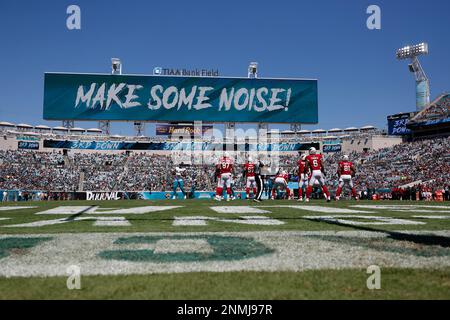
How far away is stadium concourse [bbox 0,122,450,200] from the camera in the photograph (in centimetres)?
3800

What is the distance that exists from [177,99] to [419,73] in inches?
1629

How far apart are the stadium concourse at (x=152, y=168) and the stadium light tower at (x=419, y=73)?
→ 7.34 meters

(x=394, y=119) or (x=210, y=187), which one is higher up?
(x=394, y=119)

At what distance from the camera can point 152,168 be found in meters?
49.4

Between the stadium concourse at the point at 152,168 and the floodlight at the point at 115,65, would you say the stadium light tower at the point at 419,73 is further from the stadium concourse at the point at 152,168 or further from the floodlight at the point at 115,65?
the floodlight at the point at 115,65

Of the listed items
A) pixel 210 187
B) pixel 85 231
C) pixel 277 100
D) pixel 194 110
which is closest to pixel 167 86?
pixel 194 110

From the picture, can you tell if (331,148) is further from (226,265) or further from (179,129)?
(226,265)

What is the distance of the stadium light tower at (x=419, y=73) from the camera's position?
57.3 metres

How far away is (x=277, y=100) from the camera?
1326 inches

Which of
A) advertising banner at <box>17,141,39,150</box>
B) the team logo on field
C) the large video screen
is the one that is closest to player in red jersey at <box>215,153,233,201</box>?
the team logo on field

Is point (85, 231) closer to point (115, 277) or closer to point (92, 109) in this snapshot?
point (115, 277)

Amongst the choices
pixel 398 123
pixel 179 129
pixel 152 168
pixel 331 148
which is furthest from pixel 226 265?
pixel 398 123

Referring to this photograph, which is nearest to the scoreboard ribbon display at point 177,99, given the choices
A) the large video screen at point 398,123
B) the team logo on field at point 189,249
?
the large video screen at point 398,123

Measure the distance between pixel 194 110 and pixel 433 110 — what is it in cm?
3539
